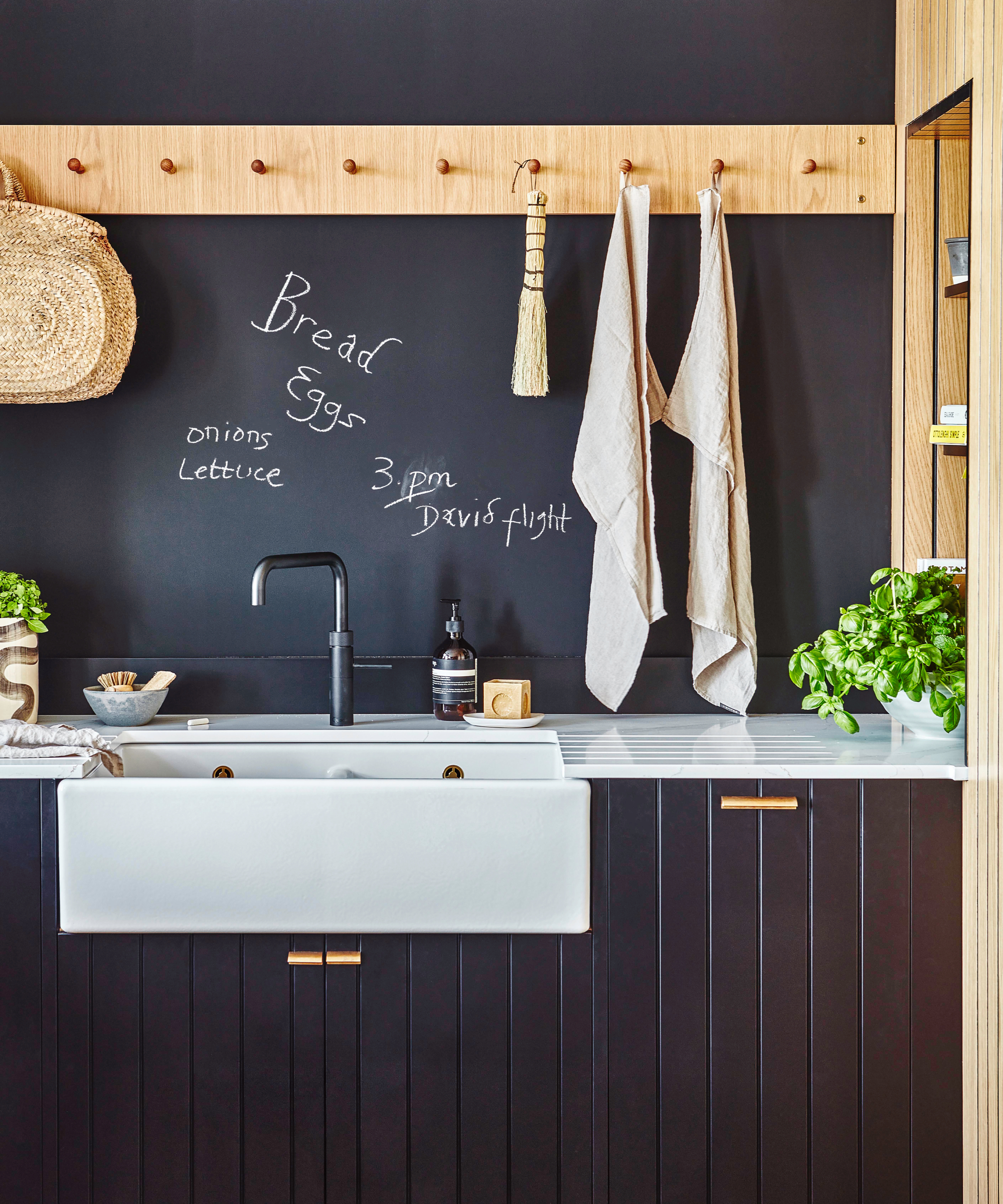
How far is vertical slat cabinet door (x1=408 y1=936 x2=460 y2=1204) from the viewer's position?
4.13 ft

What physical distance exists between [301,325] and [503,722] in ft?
2.88

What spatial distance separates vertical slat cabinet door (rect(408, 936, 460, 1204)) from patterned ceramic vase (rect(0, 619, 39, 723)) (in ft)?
2.83

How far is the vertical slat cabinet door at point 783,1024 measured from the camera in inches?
49.9

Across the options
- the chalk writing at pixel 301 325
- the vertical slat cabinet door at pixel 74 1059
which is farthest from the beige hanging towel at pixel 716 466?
the vertical slat cabinet door at pixel 74 1059

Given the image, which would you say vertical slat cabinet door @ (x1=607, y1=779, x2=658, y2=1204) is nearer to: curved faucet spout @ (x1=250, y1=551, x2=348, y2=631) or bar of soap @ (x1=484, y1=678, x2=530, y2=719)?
bar of soap @ (x1=484, y1=678, x2=530, y2=719)

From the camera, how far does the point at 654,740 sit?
4.91 ft

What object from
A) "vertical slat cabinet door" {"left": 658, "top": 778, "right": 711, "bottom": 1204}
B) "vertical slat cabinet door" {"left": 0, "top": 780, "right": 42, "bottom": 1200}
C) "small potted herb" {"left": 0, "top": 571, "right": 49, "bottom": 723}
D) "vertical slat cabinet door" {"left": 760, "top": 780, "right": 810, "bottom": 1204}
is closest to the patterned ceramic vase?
"small potted herb" {"left": 0, "top": 571, "right": 49, "bottom": 723}

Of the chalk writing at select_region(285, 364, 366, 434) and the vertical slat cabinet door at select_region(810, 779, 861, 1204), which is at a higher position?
the chalk writing at select_region(285, 364, 366, 434)

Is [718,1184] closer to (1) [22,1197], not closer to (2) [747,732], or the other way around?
(2) [747,732]

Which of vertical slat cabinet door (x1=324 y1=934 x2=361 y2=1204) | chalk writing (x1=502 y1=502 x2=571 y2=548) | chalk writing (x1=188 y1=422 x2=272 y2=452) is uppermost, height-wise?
chalk writing (x1=188 y1=422 x2=272 y2=452)

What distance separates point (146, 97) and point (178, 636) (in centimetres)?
106

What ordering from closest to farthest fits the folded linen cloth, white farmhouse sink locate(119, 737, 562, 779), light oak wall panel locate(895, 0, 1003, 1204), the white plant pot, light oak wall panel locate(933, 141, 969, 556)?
light oak wall panel locate(895, 0, 1003, 1204)
the folded linen cloth
the white plant pot
white farmhouse sink locate(119, 737, 562, 779)
light oak wall panel locate(933, 141, 969, 556)

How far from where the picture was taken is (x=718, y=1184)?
1.28 m

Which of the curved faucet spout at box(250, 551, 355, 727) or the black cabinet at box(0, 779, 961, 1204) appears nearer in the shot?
the black cabinet at box(0, 779, 961, 1204)
